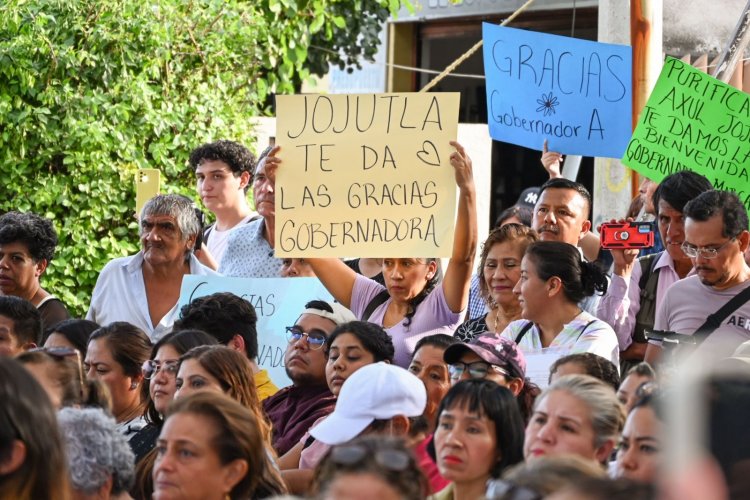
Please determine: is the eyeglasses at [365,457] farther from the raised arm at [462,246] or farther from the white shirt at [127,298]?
the white shirt at [127,298]

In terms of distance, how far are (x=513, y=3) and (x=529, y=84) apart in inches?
290

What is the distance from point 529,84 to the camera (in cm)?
682

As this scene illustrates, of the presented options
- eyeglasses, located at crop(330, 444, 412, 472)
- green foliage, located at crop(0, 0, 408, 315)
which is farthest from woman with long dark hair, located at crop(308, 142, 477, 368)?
green foliage, located at crop(0, 0, 408, 315)

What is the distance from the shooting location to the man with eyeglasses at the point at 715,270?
16.1ft

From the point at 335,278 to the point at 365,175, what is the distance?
0.51 m

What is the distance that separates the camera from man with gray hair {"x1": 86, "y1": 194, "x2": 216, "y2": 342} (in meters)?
6.13

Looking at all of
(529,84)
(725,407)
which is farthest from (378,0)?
(725,407)

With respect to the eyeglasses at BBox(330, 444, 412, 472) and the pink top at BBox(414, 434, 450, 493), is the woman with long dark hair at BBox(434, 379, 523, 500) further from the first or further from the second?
→ the eyeglasses at BBox(330, 444, 412, 472)

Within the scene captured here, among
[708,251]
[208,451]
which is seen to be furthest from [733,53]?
[208,451]

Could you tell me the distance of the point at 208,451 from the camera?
3.46 meters

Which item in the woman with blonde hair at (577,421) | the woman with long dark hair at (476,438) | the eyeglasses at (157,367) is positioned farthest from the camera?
the eyeglasses at (157,367)

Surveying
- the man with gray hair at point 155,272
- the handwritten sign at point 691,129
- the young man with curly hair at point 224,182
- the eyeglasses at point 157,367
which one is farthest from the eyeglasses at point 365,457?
the young man with curly hair at point 224,182

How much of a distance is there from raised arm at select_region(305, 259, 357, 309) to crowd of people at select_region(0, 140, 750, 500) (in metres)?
0.01

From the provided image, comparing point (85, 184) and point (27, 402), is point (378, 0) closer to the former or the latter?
point (85, 184)
